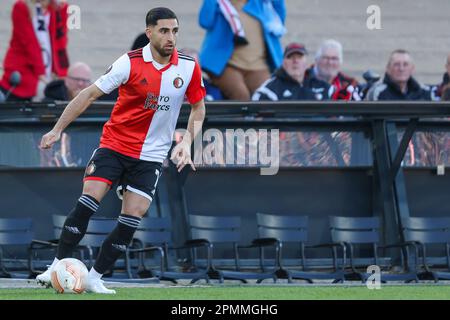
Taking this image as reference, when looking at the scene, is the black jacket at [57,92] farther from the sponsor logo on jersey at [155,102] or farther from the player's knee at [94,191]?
the player's knee at [94,191]

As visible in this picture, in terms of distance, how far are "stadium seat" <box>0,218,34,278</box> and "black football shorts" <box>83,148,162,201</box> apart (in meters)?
3.54

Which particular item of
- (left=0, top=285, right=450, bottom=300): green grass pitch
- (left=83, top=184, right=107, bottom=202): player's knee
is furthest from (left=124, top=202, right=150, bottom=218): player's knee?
(left=0, top=285, right=450, bottom=300): green grass pitch

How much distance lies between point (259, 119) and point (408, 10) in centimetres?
552

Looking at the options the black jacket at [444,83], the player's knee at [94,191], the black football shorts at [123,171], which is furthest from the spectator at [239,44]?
the player's knee at [94,191]

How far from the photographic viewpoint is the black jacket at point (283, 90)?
1472 cm

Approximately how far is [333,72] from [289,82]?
31.0 inches

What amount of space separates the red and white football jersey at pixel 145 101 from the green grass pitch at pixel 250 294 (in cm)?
108

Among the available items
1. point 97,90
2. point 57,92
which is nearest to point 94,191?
point 97,90

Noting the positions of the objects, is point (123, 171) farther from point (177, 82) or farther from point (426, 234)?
point (426, 234)

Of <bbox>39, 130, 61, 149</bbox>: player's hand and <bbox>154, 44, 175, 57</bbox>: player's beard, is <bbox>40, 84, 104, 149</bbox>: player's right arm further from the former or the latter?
<bbox>154, 44, 175, 57</bbox>: player's beard

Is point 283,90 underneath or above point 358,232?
above

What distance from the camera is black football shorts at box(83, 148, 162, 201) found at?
1034 centimetres

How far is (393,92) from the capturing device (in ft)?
49.6

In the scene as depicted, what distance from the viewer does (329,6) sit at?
19172 millimetres
